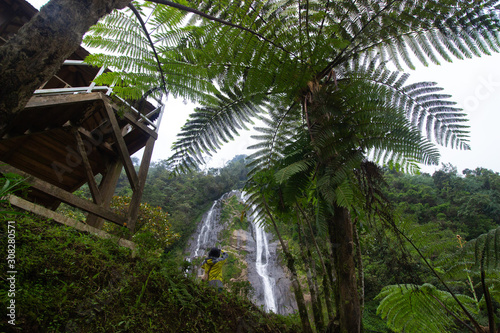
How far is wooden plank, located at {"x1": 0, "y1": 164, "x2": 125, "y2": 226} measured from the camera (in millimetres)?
2892

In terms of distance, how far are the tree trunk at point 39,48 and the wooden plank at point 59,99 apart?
3.39m

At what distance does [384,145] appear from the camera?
4.70 feet

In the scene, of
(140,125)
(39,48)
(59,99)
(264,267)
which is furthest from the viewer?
(264,267)

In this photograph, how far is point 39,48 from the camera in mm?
728

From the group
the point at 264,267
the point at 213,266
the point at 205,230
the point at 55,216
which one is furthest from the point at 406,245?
the point at 205,230

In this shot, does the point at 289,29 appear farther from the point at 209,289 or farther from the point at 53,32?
the point at 209,289

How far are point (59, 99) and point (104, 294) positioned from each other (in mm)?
3090

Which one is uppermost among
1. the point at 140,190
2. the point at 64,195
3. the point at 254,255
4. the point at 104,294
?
the point at 140,190

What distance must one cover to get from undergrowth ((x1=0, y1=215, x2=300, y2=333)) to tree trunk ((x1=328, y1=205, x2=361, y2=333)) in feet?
3.88

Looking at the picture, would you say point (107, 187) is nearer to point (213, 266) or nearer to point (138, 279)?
point (213, 266)

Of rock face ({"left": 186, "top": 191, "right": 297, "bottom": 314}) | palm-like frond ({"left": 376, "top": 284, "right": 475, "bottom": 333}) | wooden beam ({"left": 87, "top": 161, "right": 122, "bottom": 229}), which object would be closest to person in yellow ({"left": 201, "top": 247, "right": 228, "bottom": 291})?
wooden beam ({"left": 87, "top": 161, "right": 122, "bottom": 229})

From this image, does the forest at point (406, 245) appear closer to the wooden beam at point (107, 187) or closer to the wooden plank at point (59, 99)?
the wooden beam at point (107, 187)

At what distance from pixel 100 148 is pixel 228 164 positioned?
31767 mm

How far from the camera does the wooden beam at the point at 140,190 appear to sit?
3738 millimetres
